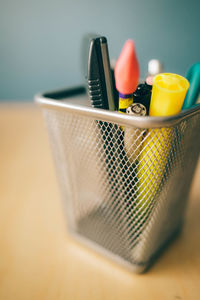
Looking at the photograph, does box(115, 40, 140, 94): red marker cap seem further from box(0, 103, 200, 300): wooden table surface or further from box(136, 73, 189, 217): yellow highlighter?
box(0, 103, 200, 300): wooden table surface

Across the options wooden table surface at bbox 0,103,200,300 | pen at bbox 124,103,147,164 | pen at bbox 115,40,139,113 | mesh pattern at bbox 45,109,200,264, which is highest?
pen at bbox 115,40,139,113

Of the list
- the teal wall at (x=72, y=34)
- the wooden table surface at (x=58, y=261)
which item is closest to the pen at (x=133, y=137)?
the wooden table surface at (x=58, y=261)

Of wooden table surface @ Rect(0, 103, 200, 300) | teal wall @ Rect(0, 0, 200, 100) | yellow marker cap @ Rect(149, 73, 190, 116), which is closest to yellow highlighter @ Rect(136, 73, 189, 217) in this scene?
yellow marker cap @ Rect(149, 73, 190, 116)

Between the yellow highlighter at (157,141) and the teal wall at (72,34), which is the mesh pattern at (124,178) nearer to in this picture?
the yellow highlighter at (157,141)

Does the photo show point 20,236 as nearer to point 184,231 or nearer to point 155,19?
point 184,231

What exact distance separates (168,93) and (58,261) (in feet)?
0.91

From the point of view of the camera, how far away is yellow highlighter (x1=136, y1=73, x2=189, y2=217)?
22 cm

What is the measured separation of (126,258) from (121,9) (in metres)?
0.79

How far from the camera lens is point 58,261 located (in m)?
0.34

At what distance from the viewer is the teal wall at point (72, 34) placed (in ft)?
2.45

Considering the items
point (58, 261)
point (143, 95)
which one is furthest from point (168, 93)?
point (58, 261)

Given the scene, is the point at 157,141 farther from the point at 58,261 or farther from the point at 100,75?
the point at 58,261

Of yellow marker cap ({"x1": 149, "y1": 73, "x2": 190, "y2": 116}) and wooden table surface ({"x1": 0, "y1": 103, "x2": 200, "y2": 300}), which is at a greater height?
yellow marker cap ({"x1": 149, "y1": 73, "x2": 190, "y2": 116})

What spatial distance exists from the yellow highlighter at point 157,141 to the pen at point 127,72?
23 millimetres
